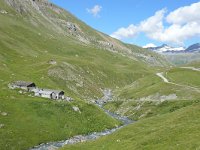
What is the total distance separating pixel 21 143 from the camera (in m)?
84.8

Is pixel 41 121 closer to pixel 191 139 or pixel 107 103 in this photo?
pixel 191 139

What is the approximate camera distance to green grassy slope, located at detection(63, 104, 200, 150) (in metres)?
56.8

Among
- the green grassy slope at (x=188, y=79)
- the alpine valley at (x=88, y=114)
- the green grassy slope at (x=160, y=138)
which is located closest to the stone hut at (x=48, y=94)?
the alpine valley at (x=88, y=114)

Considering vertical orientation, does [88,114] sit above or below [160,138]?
above

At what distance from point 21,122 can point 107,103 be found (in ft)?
239

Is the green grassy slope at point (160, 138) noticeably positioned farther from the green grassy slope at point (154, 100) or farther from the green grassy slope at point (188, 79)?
the green grassy slope at point (188, 79)

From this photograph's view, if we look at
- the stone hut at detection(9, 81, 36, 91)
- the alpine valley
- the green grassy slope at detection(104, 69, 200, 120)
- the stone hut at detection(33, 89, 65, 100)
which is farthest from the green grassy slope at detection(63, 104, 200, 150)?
the stone hut at detection(9, 81, 36, 91)

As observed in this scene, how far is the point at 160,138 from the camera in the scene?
62.8 m

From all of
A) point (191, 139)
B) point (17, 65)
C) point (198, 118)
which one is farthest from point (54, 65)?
point (191, 139)

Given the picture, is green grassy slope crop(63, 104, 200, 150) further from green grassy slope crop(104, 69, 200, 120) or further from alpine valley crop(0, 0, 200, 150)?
green grassy slope crop(104, 69, 200, 120)

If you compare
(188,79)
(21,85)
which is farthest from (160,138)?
(188,79)

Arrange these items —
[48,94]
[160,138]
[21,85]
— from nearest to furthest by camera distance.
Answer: [160,138] → [48,94] → [21,85]

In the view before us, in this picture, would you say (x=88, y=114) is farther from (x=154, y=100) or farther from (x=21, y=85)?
(x=154, y=100)

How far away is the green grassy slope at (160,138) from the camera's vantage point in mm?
56828
